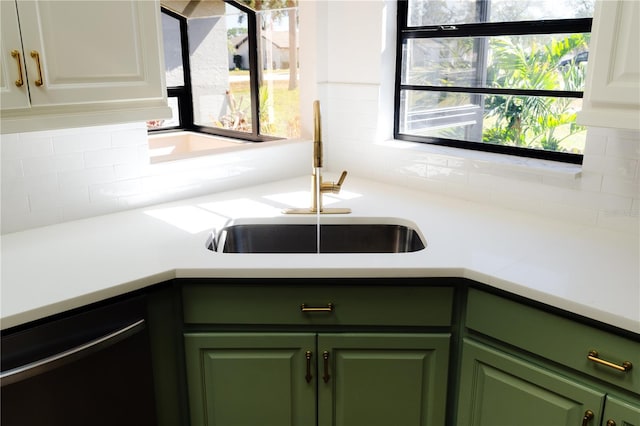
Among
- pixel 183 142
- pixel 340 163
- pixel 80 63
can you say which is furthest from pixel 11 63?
pixel 183 142

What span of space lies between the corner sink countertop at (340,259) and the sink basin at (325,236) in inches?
2.1

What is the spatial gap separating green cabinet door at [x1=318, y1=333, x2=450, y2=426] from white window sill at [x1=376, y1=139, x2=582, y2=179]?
76cm

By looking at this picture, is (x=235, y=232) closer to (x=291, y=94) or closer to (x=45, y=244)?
(x=45, y=244)

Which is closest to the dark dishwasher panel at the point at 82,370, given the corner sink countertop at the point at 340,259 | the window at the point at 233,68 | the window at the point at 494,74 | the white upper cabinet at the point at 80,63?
the corner sink countertop at the point at 340,259

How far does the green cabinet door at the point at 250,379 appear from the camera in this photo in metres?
1.68

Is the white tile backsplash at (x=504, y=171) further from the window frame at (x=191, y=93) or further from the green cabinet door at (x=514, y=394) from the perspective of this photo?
the window frame at (x=191, y=93)

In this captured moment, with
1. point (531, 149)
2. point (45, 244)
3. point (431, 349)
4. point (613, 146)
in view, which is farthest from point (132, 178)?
point (613, 146)

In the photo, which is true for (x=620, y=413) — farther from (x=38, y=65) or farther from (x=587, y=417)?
(x=38, y=65)

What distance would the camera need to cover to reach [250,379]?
1.71m

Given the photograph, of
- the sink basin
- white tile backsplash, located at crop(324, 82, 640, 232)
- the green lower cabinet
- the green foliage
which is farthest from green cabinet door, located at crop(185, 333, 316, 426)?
the green foliage

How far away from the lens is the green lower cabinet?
1.68 m

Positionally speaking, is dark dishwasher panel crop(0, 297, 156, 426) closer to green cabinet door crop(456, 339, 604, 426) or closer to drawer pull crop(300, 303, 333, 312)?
drawer pull crop(300, 303, 333, 312)

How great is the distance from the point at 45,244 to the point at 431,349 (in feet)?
4.12

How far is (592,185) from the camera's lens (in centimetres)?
191
